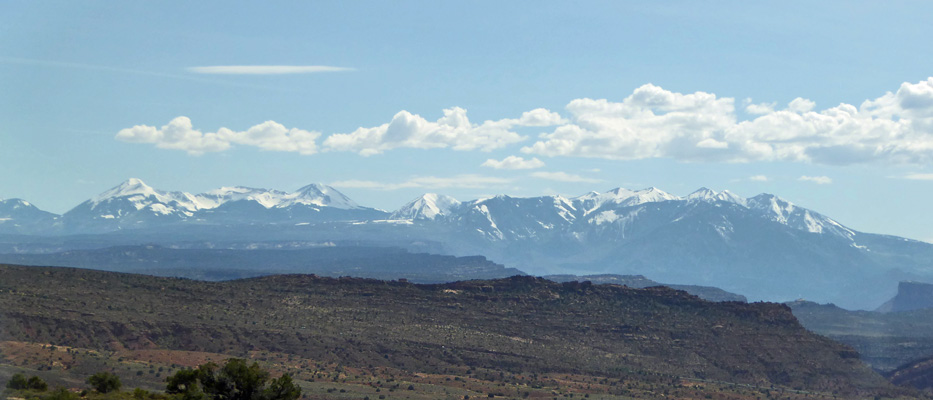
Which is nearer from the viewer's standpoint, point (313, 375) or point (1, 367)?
point (1, 367)

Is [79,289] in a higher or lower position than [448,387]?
higher

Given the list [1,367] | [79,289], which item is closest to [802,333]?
[79,289]

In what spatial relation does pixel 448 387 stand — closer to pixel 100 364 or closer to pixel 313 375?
pixel 313 375

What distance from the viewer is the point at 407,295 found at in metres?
179

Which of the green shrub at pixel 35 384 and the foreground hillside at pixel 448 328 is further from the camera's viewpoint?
the foreground hillside at pixel 448 328

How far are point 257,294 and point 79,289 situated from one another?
95.8 feet

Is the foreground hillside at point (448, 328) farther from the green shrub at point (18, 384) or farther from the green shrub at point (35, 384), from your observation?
the green shrub at point (18, 384)

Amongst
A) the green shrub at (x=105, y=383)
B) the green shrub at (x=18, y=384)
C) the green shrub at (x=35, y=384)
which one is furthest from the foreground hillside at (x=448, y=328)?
the green shrub at (x=18, y=384)

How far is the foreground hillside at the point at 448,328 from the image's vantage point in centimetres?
13112

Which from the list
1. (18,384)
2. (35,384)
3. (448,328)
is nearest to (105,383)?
(35,384)

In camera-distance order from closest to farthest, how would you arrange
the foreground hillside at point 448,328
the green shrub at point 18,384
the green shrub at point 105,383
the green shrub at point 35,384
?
the green shrub at point 18,384 → the green shrub at point 35,384 → the green shrub at point 105,383 → the foreground hillside at point 448,328

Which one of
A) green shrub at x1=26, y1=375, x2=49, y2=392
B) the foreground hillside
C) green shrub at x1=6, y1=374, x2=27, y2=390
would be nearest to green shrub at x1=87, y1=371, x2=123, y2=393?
green shrub at x1=26, y1=375, x2=49, y2=392

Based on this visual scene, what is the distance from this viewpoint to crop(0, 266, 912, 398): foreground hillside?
131 meters

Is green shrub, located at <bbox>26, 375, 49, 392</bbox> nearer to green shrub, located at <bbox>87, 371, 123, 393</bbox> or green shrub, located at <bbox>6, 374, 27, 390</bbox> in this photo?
green shrub, located at <bbox>6, 374, 27, 390</bbox>
